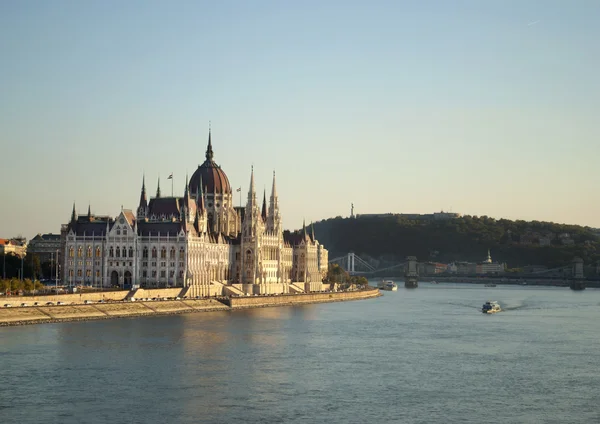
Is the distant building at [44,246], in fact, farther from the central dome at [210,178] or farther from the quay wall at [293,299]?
the quay wall at [293,299]

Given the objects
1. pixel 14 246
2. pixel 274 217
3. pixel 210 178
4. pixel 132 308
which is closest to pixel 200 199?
pixel 210 178

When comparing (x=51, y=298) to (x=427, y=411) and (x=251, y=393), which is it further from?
(x=427, y=411)

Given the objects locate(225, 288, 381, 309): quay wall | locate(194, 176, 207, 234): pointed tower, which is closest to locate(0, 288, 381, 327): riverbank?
locate(225, 288, 381, 309): quay wall

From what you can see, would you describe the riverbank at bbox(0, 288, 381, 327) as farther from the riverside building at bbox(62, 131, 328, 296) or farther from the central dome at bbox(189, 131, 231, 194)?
the central dome at bbox(189, 131, 231, 194)

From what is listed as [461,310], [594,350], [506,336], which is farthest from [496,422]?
[461,310]

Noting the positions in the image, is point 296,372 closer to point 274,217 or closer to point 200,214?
point 200,214
